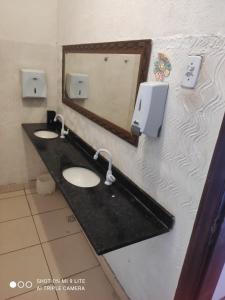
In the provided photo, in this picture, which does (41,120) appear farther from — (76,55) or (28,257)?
(28,257)

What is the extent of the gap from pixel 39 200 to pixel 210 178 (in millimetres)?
2028

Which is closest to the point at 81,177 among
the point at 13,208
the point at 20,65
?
the point at 13,208

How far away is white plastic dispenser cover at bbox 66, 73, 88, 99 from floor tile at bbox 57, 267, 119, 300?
1.35 metres

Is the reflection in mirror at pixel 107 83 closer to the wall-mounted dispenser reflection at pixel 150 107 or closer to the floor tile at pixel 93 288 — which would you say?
the wall-mounted dispenser reflection at pixel 150 107

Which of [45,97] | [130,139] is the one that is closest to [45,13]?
[45,97]

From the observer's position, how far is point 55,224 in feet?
6.82

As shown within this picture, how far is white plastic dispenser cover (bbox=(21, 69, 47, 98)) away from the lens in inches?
83.0

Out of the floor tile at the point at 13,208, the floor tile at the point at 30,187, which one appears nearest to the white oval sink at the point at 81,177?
the floor tile at the point at 13,208

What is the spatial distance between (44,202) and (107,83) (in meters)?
1.52

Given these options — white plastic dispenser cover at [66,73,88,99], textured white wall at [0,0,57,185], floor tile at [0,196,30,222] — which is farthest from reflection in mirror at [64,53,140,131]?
floor tile at [0,196,30,222]

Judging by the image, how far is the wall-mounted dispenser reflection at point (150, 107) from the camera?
3.05 ft

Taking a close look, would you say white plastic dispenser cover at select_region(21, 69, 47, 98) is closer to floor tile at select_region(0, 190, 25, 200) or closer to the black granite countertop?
the black granite countertop

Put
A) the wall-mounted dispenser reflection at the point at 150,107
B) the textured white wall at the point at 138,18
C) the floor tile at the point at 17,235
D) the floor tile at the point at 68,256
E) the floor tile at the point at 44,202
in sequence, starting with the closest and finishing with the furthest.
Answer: the textured white wall at the point at 138,18
the wall-mounted dispenser reflection at the point at 150,107
the floor tile at the point at 68,256
the floor tile at the point at 17,235
the floor tile at the point at 44,202

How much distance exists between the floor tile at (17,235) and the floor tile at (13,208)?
0.08 m
